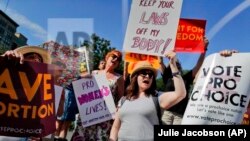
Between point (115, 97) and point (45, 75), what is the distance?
65.2 inches

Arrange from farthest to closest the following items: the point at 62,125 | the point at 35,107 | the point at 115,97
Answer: the point at 62,125, the point at 115,97, the point at 35,107

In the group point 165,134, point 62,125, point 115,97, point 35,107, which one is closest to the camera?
point 165,134

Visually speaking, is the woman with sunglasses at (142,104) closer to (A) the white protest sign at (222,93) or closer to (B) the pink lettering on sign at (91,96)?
(A) the white protest sign at (222,93)

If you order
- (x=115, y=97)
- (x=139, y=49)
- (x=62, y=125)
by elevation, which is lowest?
(x=62, y=125)

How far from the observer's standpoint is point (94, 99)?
228 inches

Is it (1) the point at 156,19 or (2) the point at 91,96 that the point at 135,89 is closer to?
(2) the point at 91,96

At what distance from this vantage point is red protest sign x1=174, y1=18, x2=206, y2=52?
632 cm

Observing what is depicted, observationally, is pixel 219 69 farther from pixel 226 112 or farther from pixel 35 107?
pixel 35 107

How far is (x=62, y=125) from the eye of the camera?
616cm

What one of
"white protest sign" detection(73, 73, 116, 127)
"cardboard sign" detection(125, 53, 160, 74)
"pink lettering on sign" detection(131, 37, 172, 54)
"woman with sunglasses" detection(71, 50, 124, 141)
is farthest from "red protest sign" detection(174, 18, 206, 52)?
"white protest sign" detection(73, 73, 116, 127)

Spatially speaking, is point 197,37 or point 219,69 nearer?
point 219,69

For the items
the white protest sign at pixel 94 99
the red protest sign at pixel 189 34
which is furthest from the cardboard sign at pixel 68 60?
the red protest sign at pixel 189 34

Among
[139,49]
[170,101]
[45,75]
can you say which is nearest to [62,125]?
[139,49]
